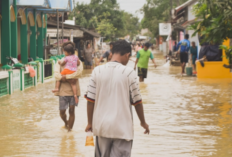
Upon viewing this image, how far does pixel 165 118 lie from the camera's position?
1001 centimetres

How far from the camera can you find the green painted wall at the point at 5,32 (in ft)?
55.9

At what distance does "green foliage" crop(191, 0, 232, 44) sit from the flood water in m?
1.73

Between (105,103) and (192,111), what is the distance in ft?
21.9

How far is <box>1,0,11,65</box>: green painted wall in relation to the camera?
671 inches

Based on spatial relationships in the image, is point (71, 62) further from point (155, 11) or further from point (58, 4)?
point (155, 11)

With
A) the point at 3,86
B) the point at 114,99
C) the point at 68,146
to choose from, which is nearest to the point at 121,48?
the point at 114,99

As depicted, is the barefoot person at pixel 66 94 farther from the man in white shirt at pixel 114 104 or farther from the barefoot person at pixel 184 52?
the barefoot person at pixel 184 52

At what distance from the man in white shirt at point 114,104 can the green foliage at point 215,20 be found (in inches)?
214

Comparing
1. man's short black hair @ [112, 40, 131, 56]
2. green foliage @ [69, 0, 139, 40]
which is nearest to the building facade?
man's short black hair @ [112, 40, 131, 56]

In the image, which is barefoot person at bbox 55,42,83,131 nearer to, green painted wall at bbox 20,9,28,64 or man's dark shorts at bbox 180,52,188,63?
green painted wall at bbox 20,9,28,64

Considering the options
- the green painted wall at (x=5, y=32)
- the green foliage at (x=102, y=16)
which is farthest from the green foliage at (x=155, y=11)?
the green painted wall at (x=5, y=32)

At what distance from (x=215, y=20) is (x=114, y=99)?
6.26 m

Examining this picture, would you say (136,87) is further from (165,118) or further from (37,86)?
(37,86)

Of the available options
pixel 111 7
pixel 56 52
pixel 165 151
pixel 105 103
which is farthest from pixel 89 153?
pixel 111 7
